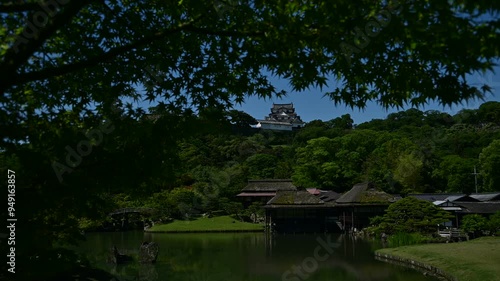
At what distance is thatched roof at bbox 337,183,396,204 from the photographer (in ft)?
95.7

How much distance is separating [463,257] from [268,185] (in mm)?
27562

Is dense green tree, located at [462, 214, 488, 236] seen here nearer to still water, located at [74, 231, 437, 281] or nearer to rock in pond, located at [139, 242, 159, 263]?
still water, located at [74, 231, 437, 281]

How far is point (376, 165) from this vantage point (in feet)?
142

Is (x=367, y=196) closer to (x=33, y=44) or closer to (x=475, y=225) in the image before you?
(x=475, y=225)

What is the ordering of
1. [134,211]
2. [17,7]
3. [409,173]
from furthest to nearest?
[409,173] → [134,211] → [17,7]

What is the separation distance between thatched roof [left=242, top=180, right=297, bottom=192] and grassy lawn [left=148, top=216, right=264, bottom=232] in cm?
587

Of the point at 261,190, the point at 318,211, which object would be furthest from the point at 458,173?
the point at 261,190

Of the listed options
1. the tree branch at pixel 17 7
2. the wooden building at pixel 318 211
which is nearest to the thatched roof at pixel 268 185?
the wooden building at pixel 318 211

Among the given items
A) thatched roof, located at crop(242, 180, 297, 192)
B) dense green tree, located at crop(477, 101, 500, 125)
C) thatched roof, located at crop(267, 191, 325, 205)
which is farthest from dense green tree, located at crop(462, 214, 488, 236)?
dense green tree, located at crop(477, 101, 500, 125)

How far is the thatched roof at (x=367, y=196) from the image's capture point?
2917cm

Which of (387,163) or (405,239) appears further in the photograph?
(387,163)

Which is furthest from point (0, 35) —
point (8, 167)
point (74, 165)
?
point (74, 165)

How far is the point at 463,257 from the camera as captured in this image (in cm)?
1351

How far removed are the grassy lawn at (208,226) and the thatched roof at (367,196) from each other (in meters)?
7.21
